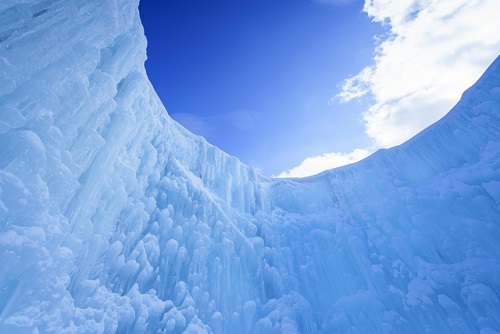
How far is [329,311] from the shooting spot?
877 centimetres

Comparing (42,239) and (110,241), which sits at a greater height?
(110,241)

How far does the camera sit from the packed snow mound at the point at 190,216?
4379 mm

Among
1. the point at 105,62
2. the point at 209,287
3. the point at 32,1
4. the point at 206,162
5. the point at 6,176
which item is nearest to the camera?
the point at 6,176

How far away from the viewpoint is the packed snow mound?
4.38 meters

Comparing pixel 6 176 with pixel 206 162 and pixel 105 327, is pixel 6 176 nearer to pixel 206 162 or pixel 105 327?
pixel 105 327

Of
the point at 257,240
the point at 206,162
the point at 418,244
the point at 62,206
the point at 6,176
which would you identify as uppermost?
the point at 206,162

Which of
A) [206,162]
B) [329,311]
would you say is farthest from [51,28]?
[329,311]

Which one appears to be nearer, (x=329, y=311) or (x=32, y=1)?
(x=32, y=1)

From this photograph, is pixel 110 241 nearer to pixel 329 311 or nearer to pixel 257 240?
pixel 257 240

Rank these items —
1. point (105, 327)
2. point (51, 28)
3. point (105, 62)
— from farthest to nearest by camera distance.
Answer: point (105, 62), point (105, 327), point (51, 28)

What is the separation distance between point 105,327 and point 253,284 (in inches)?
177

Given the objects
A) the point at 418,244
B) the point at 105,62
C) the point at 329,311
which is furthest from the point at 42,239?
the point at 418,244

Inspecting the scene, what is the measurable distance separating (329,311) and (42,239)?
812 centimetres

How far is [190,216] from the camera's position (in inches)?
335
